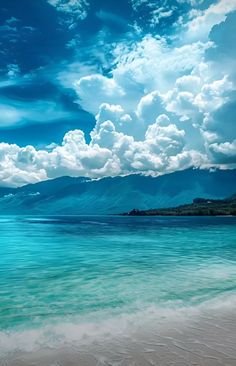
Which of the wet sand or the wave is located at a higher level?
the wet sand

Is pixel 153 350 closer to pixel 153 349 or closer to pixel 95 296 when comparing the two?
pixel 153 349

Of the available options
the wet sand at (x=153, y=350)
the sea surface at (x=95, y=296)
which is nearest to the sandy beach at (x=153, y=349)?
the wet sand at (x=153, y=350)

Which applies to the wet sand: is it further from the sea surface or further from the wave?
the sea surface

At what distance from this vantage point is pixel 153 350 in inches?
459

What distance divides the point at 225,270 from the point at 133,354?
71.4 feet

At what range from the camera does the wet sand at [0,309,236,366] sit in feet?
35.3

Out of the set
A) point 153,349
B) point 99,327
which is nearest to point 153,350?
point 153,349

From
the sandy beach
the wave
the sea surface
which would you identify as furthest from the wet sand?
the sea surface

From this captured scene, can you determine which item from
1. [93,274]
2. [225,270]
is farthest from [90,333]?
[225,270]

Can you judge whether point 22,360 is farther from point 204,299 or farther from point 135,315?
point 204,299

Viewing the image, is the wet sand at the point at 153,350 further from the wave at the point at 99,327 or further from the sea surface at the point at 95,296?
the sea surface at the point at 95,296

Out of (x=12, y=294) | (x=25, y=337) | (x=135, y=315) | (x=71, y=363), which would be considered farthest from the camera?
(x=12, y=294)

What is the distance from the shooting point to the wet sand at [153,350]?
10758 millimetres

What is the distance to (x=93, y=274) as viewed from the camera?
96.0 feet
